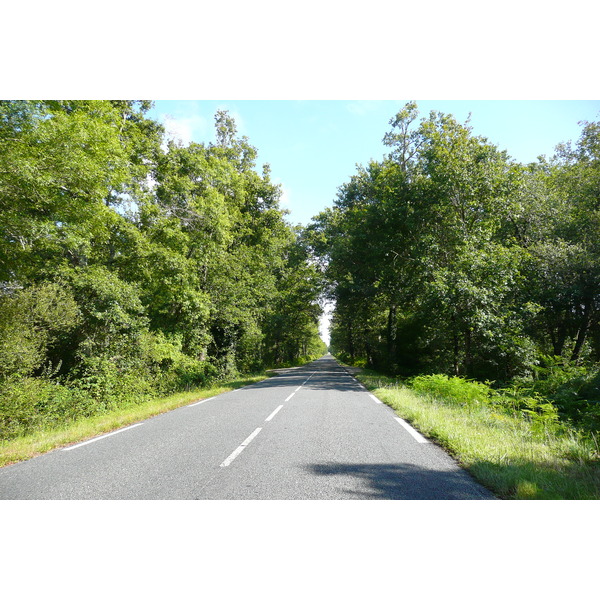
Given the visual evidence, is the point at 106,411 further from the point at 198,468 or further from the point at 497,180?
the point at 497,180

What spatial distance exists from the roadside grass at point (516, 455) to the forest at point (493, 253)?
4.87 m

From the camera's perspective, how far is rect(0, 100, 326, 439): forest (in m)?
8.48

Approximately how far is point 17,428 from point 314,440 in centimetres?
757

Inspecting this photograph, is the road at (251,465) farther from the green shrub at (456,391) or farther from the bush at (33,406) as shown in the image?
the green shrub at (456,391)

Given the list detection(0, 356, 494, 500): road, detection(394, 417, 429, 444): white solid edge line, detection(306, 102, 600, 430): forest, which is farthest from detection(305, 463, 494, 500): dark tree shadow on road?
detection(306, 102, 600, 430): forest

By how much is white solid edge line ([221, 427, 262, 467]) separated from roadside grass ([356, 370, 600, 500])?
3.27 meters

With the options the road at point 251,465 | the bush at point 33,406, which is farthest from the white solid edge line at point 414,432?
the bush at point 33,406

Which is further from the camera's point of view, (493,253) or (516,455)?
(493,253)

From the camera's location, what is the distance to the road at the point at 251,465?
365cm

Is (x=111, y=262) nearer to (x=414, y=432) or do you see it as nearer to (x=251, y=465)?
(x=251, y=465)

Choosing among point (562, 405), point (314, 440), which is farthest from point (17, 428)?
point (562, 405)

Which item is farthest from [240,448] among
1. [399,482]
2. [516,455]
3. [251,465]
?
[516,455]

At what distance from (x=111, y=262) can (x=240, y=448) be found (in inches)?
457

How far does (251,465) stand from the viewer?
4.55 m
